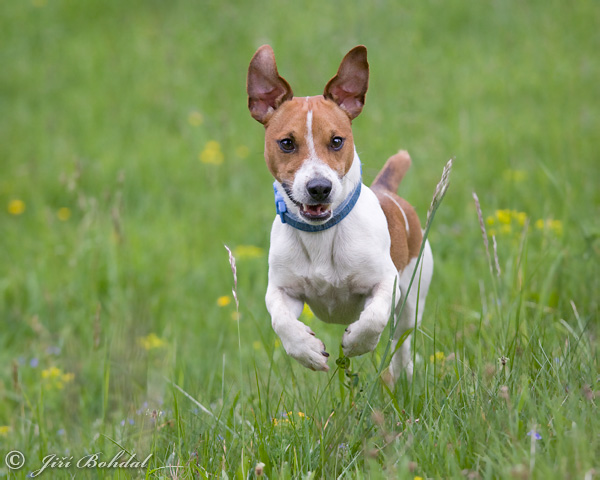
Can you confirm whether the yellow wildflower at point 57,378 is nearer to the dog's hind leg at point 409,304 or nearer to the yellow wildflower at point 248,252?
the yellow wildflower at point 248,252

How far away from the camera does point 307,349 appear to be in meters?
3.36

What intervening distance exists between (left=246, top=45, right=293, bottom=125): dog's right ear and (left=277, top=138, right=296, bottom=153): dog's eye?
0.26m

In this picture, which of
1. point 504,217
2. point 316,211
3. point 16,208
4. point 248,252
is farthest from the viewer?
point 16,208

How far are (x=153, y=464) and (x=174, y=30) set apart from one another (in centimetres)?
929

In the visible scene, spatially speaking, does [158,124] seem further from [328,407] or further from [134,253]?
[328,407]

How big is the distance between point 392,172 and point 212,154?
14.6 ft

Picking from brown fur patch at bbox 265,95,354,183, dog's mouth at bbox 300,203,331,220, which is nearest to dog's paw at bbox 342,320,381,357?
dog's mouth at bbox 300,203,331,220

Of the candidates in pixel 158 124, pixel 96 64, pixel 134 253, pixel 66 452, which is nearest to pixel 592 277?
pixel 66 452

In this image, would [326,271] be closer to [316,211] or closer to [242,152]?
[316,211]

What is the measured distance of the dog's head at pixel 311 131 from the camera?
352 centimetres

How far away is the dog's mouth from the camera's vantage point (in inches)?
139

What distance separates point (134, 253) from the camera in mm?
7504
